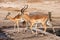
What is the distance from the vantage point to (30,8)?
1231 cm

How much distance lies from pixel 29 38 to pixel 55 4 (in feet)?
14.4

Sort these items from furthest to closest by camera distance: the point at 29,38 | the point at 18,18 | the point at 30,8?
the point at 30,8 < the point at 18,18 < the point at 29,38

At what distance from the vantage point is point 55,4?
12.5 meters

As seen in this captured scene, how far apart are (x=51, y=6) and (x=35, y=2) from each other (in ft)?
2.35

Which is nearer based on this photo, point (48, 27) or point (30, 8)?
point (48, 27)

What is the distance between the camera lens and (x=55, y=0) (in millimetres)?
12570

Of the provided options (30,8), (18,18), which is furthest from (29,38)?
(30,8)

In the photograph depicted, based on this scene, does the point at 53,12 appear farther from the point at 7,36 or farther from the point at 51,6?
the point at 7,36

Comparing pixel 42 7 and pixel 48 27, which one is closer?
pixel 48 27

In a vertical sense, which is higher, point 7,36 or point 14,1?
point 14,1

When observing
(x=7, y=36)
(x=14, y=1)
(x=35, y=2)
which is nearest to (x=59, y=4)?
(x=35, y=2)

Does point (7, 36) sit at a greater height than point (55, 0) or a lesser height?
lesser

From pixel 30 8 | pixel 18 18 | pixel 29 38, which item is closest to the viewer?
pixel 29 38

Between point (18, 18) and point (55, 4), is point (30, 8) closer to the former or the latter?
point (55, 4)
